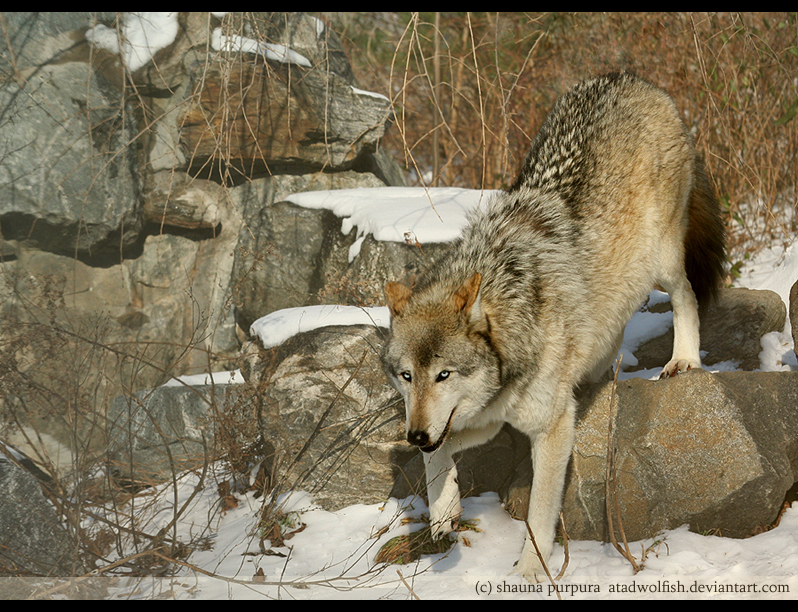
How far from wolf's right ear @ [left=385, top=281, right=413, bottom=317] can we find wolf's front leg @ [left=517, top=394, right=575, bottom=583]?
0.97m

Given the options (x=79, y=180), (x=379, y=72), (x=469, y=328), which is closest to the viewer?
(x=469, y=328)

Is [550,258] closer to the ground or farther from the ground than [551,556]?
farther from the ground

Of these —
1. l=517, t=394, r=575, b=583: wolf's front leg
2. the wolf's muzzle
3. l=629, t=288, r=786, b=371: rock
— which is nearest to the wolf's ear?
the wolf's muzzle

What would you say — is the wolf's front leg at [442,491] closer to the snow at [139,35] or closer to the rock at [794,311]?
the rock at [794,311]

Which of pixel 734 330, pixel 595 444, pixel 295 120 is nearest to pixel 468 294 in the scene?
pixel 595 444

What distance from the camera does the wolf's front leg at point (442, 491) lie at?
11.5ft

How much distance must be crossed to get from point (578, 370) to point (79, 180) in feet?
16.9

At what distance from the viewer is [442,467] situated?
3535 mm

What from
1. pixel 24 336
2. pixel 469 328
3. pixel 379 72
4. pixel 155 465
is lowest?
pixel 155 465

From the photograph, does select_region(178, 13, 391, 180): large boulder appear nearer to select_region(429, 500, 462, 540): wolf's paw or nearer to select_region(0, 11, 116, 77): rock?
select_region(0, 11, 116, 77): rock

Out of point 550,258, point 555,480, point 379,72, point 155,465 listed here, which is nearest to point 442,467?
point 555,480

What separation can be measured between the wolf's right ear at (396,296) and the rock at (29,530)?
2.10 meters

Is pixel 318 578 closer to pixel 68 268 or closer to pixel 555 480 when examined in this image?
pixel 555 480

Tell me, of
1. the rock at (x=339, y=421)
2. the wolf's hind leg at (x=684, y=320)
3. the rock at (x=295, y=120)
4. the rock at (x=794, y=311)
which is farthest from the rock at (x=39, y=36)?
the rock at (x=794, y=311)
